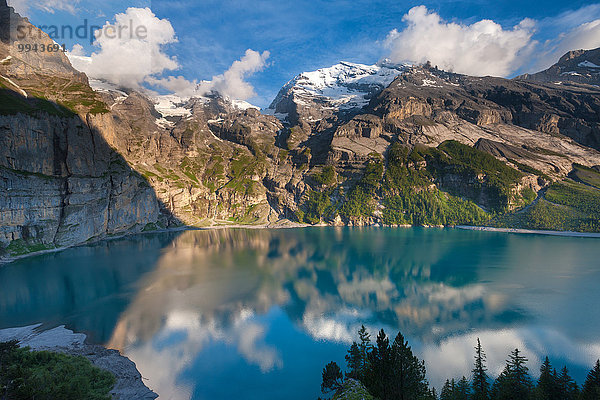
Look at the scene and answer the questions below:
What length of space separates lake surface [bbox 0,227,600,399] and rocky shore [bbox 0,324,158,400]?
1.45 meters

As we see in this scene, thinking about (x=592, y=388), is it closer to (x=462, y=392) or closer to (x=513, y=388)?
(x=513, y=388)

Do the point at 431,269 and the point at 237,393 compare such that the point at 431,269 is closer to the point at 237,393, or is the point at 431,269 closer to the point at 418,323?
the point at 418,323

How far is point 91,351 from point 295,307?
103 ft

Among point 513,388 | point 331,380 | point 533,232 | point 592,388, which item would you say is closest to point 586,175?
point 533,232

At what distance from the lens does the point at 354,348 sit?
3406 cm

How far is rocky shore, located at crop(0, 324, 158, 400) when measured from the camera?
30.0 meters

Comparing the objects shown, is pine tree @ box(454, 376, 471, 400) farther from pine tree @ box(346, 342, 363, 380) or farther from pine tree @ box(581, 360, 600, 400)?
pine tree @ box(346, 342, 363, 380)

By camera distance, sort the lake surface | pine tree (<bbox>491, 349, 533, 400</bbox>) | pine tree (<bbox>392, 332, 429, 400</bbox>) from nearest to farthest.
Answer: pine tree (<bbox>392, 332, 429, 400</bbox>) → pine tree (<bbox>491, 349, 533, 400</bbox>) → the lake surface

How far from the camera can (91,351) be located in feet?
122

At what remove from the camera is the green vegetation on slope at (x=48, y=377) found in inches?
774

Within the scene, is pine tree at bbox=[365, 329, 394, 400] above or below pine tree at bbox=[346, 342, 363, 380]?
above

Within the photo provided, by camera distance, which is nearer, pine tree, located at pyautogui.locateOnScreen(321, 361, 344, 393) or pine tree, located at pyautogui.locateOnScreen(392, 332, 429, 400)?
pine tree, located at pyautogui.locateOnScreen(392, 332, 429, 400)

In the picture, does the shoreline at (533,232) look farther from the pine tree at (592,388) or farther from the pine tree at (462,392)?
the pine tree at (462,392)

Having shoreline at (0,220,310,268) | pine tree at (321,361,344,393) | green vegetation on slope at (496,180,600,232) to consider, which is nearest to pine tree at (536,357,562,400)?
pine tree at (321,361,344,393)
